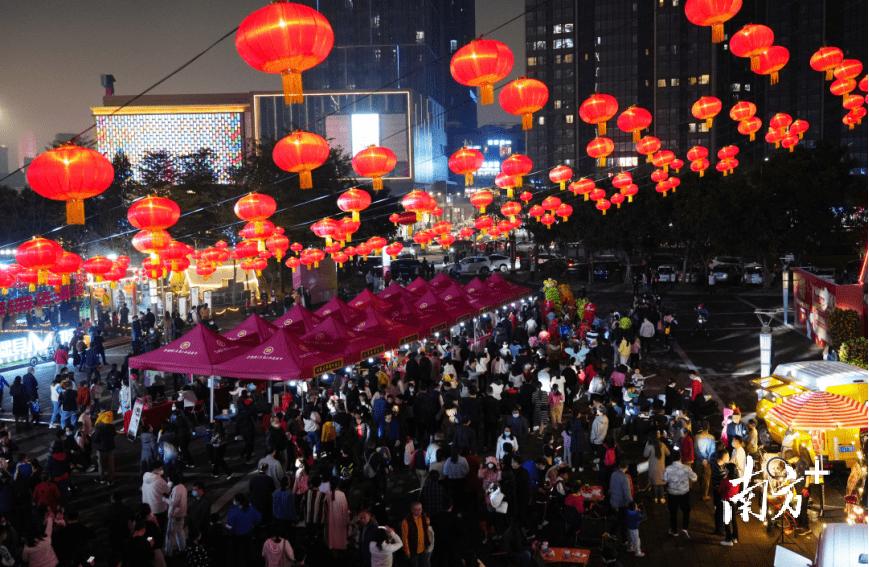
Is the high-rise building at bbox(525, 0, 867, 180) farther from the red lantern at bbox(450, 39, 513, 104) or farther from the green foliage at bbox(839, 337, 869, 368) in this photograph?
the red lantern at bbox(450, 39, 513, 104)

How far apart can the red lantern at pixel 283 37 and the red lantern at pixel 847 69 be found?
35.0 ft

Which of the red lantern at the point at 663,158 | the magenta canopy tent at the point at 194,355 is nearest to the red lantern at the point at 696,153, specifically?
the red lantern at the point at 663,158

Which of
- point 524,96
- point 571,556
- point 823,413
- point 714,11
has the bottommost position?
point 571,556

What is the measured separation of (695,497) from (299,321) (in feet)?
31.3

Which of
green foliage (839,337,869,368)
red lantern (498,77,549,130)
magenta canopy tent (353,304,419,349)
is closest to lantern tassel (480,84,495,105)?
red lantern (498,77,549,130)

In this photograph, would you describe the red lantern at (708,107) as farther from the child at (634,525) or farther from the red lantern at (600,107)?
the child at (634,525)

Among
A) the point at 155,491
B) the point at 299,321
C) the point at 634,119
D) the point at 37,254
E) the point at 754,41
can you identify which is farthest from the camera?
the point at 299,321

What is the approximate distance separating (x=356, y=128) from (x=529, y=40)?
183 feet

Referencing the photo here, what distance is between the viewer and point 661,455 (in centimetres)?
1084

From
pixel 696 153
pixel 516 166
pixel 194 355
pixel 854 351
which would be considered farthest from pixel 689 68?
pixel 194 355

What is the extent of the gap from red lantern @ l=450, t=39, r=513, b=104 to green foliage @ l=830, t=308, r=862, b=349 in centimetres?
1530

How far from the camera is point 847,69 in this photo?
44.1 ft

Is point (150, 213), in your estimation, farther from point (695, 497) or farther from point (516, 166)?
point (695, 497)

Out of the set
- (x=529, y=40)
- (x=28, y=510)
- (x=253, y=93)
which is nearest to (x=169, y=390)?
(x=28, y=510)
